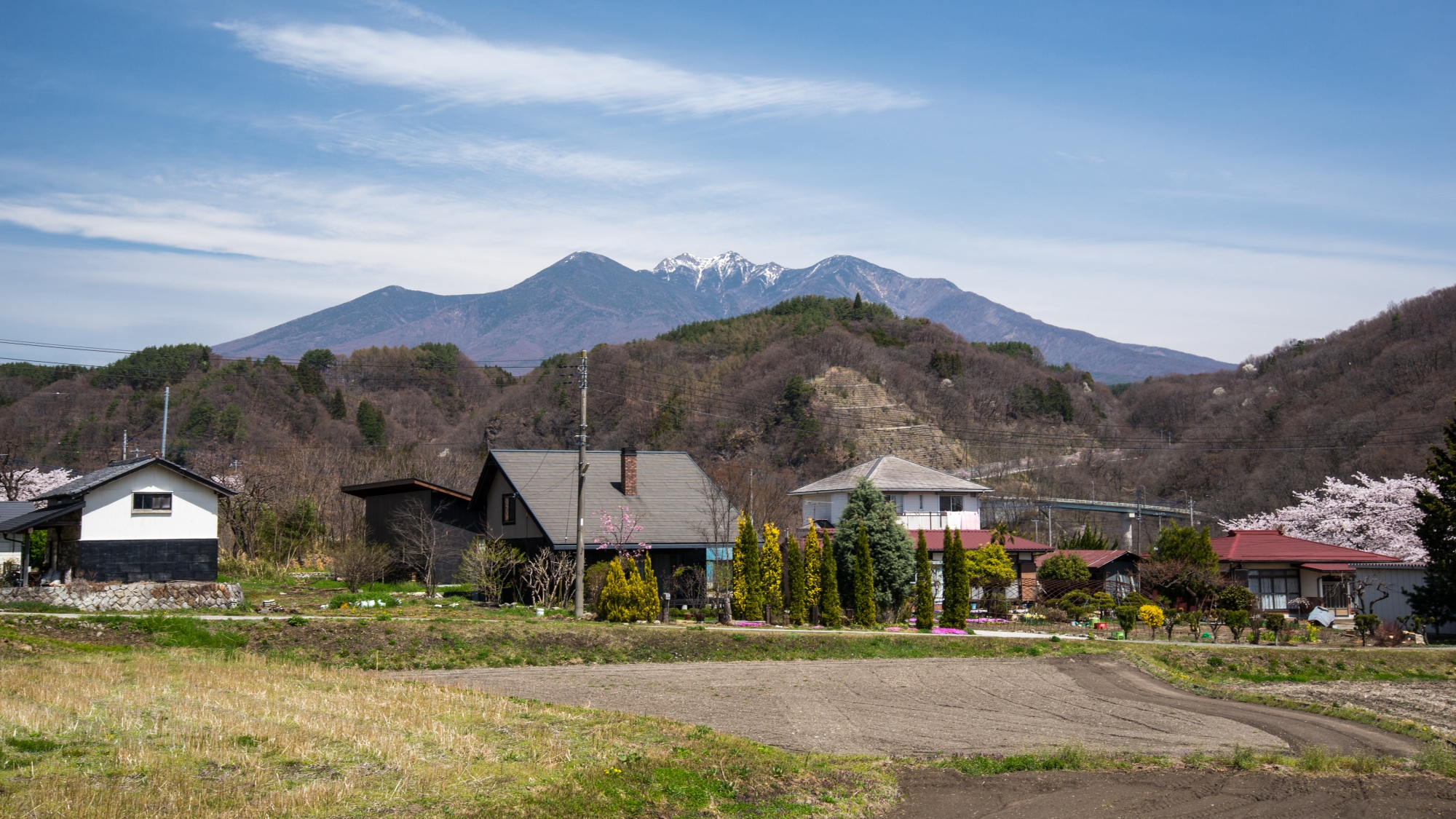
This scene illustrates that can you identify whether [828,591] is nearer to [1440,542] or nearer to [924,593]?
[924,593]

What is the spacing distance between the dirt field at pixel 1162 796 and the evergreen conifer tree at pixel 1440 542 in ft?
74.5

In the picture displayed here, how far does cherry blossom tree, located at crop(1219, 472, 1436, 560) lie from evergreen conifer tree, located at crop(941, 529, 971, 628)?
25312mm

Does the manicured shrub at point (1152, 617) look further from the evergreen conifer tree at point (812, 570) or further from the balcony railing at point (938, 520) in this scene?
the balcony railing at point (938, 520)

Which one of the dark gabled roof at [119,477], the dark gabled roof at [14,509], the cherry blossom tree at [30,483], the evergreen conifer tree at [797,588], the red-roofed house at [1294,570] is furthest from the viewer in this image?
the cherry blossom tree at [30,483]

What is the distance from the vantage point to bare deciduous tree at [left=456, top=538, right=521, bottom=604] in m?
32.2

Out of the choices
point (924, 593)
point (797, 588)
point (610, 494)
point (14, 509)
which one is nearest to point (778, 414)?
point (610, 494)

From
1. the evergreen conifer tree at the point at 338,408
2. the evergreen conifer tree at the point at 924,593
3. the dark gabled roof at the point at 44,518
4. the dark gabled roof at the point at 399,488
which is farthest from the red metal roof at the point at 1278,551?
the evergreen conifer tree at the point at 338,408

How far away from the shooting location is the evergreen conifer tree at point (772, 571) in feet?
101

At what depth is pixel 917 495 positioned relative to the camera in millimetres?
51656

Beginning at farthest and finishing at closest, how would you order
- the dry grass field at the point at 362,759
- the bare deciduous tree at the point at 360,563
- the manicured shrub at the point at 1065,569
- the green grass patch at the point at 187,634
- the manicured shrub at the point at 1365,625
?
1. the manicured shrub at the point at 1065,569
2. the bare deciduous tree at the point at 360,563
3. the manicured shrub at the point at 1365,625
4. the green grass patch at the point at 187,634
5. the dry grass field at the point at 362,759

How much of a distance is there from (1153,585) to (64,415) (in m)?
74.1

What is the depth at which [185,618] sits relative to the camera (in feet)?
73.4

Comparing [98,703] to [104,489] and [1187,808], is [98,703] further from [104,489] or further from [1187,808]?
[104,489]

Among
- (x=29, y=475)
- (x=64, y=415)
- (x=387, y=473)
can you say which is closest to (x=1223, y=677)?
(x=387, y=473)
